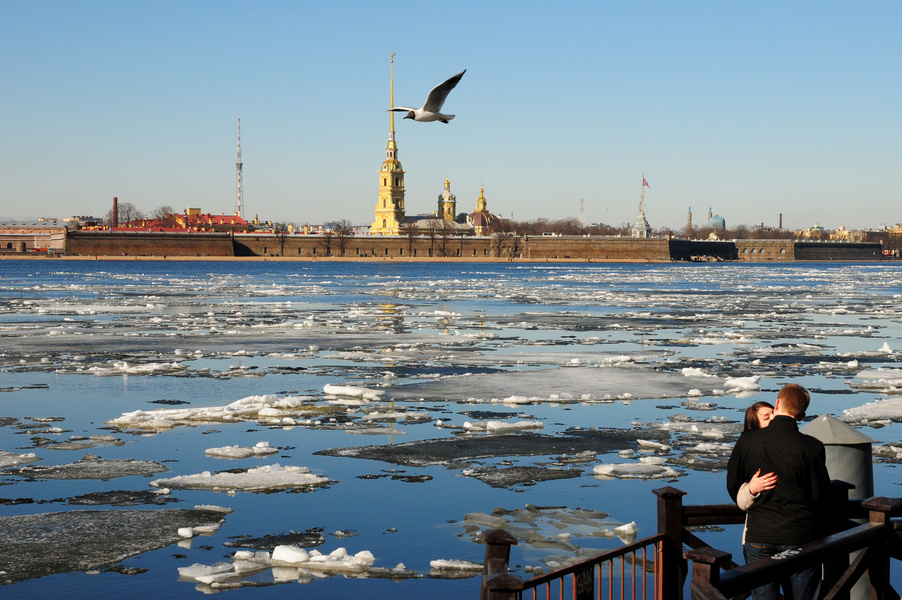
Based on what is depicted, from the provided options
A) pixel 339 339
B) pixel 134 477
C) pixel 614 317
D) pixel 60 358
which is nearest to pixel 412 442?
pixel 134 477

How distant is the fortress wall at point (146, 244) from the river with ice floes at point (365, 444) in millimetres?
124446

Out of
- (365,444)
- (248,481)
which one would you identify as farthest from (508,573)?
(365,444)

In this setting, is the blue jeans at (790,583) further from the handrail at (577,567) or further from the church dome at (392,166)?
the church dome at (392,166)

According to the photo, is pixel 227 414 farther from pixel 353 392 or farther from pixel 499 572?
pixel 499 572

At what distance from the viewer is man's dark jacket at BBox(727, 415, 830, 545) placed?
5.69 meters

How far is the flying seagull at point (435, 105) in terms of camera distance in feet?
44.4

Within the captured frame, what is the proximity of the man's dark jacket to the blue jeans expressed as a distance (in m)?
0.04

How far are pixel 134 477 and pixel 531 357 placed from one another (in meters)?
12.1

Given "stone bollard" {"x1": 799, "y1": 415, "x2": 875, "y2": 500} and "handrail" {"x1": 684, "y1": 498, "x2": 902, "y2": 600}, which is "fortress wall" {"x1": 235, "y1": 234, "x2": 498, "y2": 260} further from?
"handrail" {"x1": 684, "y1": 498, "x2": 902, "y2": 600}

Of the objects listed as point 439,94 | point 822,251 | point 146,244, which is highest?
point 439,94

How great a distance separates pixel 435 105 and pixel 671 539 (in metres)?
9.13

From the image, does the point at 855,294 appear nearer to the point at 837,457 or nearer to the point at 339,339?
the point at 339,339

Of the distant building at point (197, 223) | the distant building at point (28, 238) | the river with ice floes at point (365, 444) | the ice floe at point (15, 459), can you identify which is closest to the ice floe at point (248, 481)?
the river with ice floes at point (365, 444)

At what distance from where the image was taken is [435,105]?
13.8 m
